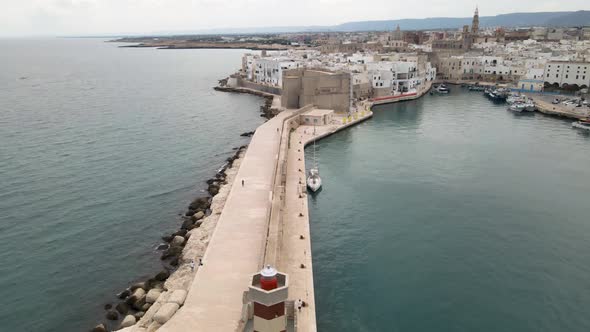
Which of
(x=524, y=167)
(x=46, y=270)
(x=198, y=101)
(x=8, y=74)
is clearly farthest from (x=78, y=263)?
(x=8, y=74)

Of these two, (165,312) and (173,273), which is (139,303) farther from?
(165,312)

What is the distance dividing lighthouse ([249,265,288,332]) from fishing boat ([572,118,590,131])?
1883 inches

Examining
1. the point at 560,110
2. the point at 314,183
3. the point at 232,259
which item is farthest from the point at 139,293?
the point at 560,110

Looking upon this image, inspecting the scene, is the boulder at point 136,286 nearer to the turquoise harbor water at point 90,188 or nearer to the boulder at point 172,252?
the turquoise harbor water at point 90,188

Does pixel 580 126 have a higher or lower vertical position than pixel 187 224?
higher

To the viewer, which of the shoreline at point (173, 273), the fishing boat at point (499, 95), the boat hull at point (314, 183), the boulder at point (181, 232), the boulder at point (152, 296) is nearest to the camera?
the shoreline at point (173, 273)

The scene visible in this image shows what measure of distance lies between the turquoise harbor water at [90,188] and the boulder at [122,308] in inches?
26.8

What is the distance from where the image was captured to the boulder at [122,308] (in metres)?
17.2

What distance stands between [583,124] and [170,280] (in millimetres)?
46532

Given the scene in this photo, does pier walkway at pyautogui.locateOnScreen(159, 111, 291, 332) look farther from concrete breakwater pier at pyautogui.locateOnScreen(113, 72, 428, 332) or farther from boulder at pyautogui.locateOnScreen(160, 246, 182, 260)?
boulder at pyautogui.locateOnScreen(160, 246, 182, 260)

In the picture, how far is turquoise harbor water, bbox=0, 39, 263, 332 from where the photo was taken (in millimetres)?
18922

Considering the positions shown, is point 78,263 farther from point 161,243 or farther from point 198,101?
point 198,101

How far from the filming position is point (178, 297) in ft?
51.6

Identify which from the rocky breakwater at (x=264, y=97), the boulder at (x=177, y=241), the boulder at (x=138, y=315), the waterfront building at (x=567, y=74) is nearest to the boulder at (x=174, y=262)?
the boulder at (x=177, y=241)
